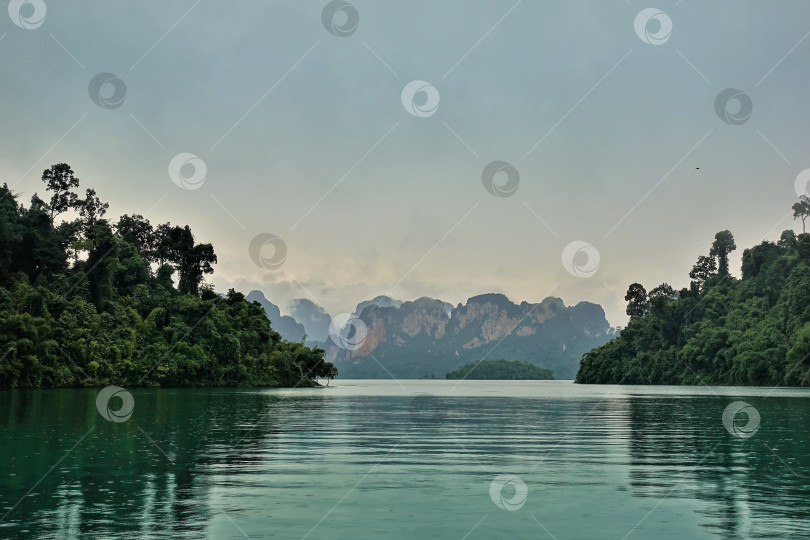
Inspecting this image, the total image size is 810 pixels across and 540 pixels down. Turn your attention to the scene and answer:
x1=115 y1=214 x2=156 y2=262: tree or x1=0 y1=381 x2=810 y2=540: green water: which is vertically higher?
x1=115 y1=214 x2=156 y2=262: tree

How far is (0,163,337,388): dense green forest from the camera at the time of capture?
107m

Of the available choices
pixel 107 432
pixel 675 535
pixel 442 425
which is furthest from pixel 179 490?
pixel 442 425

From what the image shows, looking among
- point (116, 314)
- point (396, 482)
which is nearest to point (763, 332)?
point (116, 314)

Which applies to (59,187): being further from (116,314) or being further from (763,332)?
(763,332)

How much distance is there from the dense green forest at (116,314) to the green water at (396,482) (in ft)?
224

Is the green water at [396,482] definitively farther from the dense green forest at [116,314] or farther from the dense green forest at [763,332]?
the dense green forest at [763,332]

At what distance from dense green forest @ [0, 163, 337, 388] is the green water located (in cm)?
6833

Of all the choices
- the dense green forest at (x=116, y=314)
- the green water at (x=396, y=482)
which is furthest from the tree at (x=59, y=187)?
the green water at (x=396, y=482)

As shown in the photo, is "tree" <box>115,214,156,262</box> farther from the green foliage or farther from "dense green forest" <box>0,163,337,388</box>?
the green foliage

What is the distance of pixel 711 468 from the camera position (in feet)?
88.6

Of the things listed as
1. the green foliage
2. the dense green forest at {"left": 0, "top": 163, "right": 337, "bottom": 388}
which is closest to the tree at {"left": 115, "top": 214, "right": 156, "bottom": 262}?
the dense green forest at {"left": 0, "top": 163, "right": 337, "bottom": 388}

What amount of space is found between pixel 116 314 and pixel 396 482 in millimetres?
114648

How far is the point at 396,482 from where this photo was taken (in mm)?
23578

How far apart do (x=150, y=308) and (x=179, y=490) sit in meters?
125
